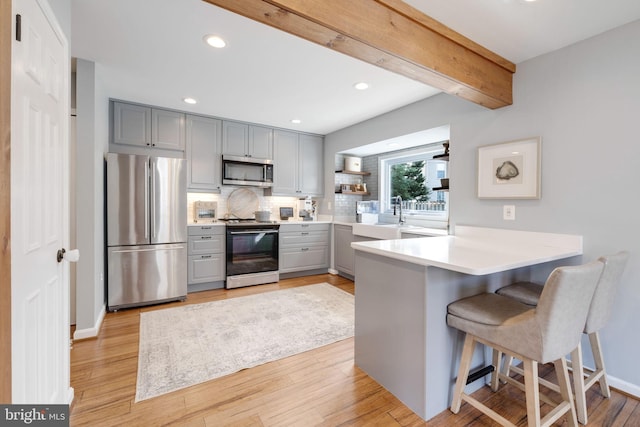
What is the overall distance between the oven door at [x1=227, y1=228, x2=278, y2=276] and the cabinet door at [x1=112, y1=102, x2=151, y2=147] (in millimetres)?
1566

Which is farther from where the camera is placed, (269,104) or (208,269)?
(208,269)

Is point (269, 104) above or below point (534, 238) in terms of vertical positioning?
above

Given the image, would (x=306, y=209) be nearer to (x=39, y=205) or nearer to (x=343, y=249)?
(x=343, y=249)

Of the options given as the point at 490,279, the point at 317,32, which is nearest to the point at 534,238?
the point at 490,279

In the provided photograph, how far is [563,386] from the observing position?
4.79 ft

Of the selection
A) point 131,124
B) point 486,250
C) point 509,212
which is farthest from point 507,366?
point 131,124

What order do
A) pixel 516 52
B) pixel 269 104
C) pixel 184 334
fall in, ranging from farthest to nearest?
pixel 269 104
pixel 184 334
pixel 516 52

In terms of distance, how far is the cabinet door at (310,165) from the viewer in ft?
15.8

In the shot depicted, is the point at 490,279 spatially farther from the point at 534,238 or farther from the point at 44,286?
the point at 44,286

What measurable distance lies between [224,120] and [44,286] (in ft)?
10.8

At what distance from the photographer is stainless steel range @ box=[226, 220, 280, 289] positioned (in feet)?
12.7

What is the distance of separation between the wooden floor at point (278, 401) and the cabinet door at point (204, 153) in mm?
2361

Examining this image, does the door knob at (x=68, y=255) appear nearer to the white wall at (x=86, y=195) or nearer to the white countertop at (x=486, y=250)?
the white wall at (x=86, y=195)

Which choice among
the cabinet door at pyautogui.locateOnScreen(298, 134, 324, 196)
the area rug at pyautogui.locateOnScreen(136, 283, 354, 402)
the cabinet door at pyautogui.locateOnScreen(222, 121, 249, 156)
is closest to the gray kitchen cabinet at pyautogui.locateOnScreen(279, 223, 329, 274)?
the cabinet door at pyautogui.locateOnScreen(298, 134, 324, 196)
